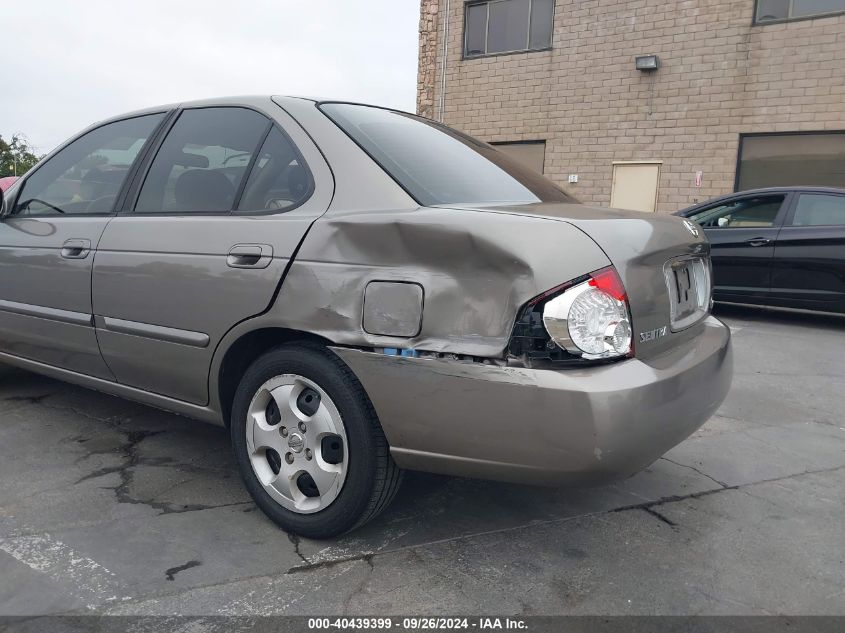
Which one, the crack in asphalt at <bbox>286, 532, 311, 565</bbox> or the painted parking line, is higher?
the crack in asphalt at <bbox>286, 532, 311, 565</bbox>

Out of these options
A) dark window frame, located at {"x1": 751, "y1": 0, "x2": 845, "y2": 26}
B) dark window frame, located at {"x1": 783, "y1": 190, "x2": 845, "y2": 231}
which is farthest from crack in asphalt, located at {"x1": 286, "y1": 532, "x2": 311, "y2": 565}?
dark window frame, located at {"x1": 751, "y1": 0, "x2": 845, "y2": 26}

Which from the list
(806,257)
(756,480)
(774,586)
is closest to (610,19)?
(806,257)

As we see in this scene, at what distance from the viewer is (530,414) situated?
195 cm

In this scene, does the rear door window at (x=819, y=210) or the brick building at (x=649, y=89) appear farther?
the brick building at (x=649, y=89)

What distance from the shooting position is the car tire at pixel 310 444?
223 cm

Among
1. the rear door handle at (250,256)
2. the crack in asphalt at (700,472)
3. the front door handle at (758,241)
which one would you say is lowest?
the crack in asphalt at (700,472)

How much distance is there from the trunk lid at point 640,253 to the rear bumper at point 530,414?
0.09 metres

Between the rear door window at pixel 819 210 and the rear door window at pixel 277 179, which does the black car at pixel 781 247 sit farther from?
the rear door window at pixel 277 179

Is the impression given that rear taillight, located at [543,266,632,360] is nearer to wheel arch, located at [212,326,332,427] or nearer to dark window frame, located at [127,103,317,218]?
wheel arch, located at [212,326,332,427]

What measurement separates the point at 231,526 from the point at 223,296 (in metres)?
0.85

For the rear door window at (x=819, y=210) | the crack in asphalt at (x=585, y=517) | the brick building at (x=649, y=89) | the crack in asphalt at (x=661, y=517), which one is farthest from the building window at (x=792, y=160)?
the crack in asphalt at (x=661, y=517)

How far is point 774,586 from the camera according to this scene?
7.23 ft

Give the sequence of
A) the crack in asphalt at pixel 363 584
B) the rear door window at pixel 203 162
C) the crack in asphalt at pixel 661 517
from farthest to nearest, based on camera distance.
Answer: the rear door window at pixel 203 162, the crack in asphalt at pixel 661 517, the crack in asphalt at pixel 363 584

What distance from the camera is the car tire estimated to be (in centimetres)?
223
